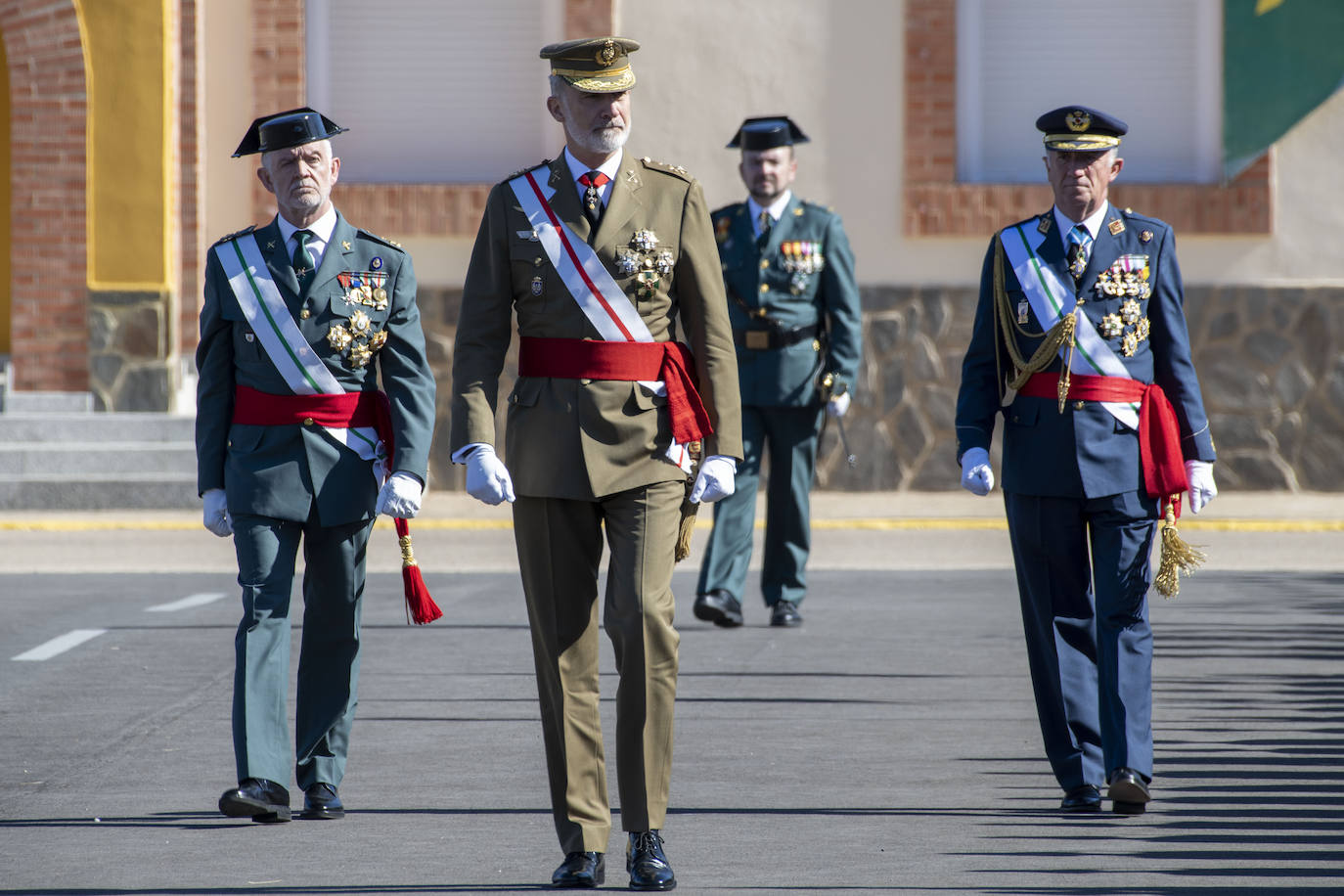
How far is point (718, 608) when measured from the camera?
33.8 ft

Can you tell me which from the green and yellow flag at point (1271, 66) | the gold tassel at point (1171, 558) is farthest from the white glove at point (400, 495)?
the green and yellow flag at point (1271, 66)

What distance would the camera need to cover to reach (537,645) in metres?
5.69

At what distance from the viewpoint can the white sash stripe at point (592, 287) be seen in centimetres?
563

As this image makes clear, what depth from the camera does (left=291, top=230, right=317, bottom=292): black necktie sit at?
6.53 m

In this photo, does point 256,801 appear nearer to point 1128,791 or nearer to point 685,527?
point 685,527

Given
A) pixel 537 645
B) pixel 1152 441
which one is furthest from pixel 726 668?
pixel 537 645

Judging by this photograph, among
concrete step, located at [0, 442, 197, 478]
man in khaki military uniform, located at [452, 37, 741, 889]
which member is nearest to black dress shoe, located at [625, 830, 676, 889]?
man in khaki military uniform, located at [452, 37, 741, 889]

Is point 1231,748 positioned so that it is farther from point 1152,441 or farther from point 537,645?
point 537,645

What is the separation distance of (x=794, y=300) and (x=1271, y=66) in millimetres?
7504

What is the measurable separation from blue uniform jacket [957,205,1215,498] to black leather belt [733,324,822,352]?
150 inches

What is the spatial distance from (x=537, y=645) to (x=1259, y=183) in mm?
12358

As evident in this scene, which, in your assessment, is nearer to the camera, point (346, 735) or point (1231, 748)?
point (346, 735)

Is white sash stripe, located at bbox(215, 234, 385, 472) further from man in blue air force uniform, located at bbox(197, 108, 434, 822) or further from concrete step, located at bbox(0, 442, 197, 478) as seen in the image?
concrete step, located at bbox(0, 442, 197, 478)

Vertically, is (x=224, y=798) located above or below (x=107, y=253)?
below
